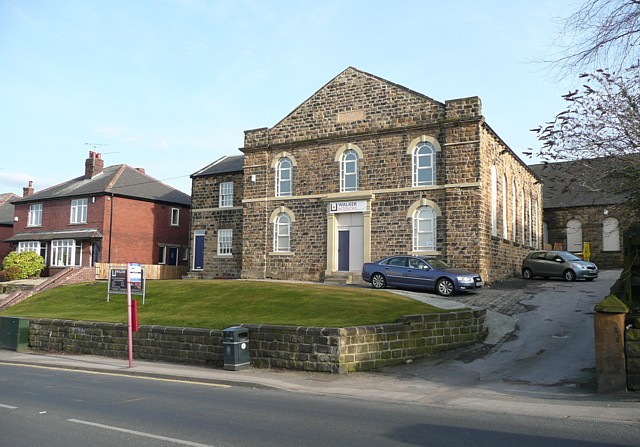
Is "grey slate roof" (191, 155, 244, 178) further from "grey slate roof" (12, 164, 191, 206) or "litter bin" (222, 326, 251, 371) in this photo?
"litter bin" (222, 326, 251, 371)

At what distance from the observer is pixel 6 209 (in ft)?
183

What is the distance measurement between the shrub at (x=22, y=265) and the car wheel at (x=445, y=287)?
30.3m

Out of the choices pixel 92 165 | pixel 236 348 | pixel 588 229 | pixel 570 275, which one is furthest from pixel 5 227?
pixel 588 229

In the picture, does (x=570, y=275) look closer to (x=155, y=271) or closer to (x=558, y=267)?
(x=558, y=267)

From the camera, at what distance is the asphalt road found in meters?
6.90

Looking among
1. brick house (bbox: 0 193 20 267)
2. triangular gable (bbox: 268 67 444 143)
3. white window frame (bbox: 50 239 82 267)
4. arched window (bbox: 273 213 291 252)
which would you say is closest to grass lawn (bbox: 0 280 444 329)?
arched window (bbox: 273 213 291 252)

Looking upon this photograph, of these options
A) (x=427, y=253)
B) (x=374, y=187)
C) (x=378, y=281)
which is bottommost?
(x=378, y=281)

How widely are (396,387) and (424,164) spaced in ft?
55.9

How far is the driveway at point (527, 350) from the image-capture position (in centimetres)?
1200

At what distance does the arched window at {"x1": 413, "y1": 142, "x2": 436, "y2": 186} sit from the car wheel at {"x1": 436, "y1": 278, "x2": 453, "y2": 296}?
641 centimetres

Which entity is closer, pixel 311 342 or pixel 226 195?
pixel 311 342

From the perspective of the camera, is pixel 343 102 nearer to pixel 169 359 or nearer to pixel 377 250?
pixel 377 250

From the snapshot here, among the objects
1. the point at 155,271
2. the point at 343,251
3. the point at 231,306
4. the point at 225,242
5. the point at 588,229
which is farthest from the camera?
the point at 588,229

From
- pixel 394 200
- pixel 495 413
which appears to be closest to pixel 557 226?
pixel 394 200
